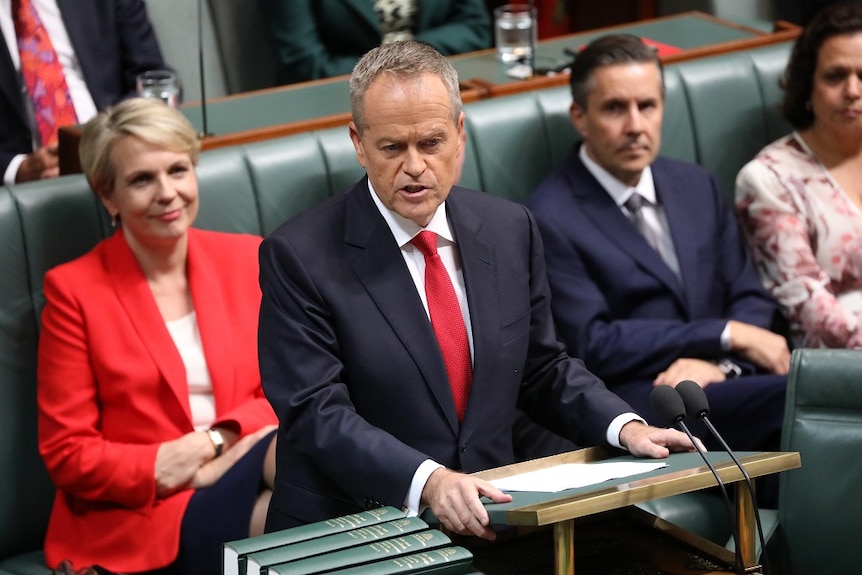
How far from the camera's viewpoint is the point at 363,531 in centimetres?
173

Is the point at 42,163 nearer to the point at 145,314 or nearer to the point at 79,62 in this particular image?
the point at 79,62

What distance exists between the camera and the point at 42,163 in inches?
128

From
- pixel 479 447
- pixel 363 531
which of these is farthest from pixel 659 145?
pixel 363 531

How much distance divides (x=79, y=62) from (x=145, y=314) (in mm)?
1153

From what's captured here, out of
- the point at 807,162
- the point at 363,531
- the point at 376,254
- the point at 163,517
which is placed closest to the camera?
the point at 363,531

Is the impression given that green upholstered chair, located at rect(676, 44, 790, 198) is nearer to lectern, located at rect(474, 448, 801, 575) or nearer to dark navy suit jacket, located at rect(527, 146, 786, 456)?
dark navy suit jacket, located at rect(527, 146, 786, 456)

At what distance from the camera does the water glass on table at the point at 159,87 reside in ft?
11.3

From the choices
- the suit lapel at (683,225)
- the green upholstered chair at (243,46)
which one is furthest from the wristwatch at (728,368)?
the green upholstered chair at (243,46)

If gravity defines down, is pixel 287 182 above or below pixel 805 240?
above

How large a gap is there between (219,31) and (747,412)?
2091mm

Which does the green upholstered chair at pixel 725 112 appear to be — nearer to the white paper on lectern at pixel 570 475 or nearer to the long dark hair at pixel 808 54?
the long dark hair at pixel 808 54

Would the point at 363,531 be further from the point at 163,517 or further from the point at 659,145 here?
the point at 659,145

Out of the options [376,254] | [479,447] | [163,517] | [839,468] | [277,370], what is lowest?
[163,517]

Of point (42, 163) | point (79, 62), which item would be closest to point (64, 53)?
point (79, 62)
